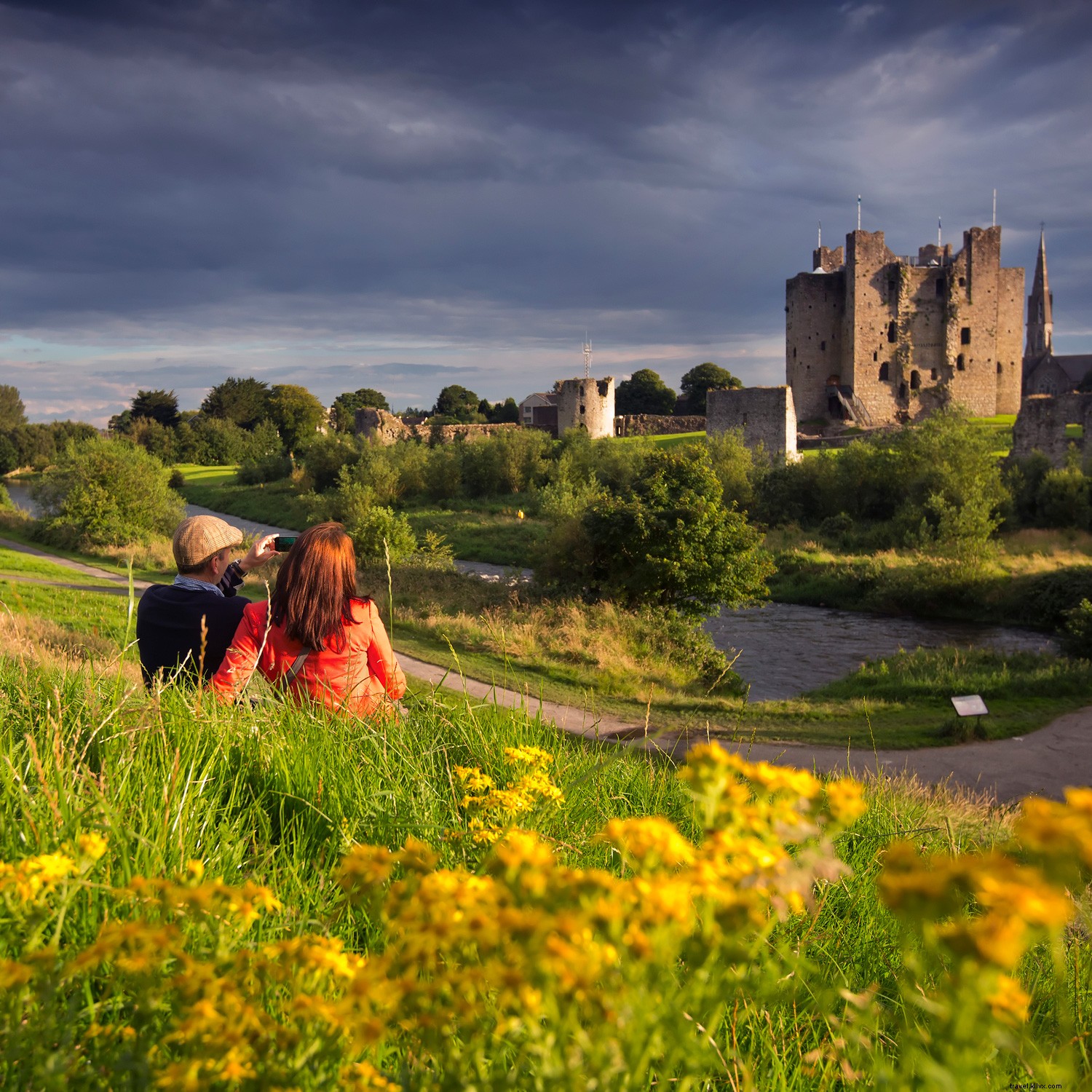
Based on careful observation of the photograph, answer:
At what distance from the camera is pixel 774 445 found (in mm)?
42438

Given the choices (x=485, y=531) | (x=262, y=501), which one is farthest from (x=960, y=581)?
(x=262, y=501)

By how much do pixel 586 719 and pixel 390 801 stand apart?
1035 centimetres

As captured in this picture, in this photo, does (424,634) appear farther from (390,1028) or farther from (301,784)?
(390,1028)

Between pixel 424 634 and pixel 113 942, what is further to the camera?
pixel 424 634

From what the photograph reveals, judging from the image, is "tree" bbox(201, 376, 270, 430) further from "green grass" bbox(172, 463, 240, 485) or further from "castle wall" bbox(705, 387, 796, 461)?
"castle wall" bbox(705, 387, 796, 461)

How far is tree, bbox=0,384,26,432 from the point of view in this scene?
348ft

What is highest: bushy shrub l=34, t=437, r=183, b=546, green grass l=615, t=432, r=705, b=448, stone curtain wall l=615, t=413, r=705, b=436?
stone curtain wall l=615, t=413, r=705, b=436

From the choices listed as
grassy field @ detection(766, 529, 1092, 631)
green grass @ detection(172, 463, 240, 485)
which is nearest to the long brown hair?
grassy field @ detection(766, 529, 1092, 631)

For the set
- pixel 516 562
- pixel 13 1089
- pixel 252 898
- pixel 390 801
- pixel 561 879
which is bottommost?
pixel 516 562

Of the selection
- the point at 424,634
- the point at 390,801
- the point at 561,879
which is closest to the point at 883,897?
the point at 561,879

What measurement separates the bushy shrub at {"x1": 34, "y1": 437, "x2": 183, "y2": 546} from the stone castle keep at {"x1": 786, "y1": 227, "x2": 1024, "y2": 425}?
3830cm

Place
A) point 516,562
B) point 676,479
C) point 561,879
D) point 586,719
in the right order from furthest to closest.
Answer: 1. point 516,562
2. point 676,479
3. point 586,719
4. point 561,879

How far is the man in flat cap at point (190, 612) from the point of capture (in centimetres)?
421

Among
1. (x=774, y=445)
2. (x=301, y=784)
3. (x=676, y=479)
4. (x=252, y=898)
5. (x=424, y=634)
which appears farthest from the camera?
(x=774, y=445)
